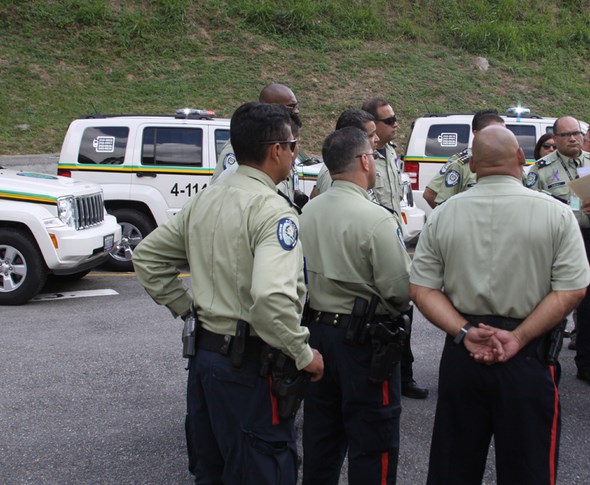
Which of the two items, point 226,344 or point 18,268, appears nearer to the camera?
point 226,344

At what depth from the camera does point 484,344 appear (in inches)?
116

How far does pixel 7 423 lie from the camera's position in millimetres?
4703

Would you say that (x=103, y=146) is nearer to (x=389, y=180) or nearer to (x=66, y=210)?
(x=66, y=210)

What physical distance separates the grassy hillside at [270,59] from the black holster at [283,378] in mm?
14557

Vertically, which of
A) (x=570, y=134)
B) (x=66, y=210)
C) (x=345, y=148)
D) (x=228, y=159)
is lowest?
(x=66, y=210)

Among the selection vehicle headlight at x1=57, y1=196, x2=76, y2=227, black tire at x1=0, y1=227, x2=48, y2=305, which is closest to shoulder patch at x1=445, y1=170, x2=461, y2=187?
vehicle headlight at x1=57, y1=196, x2=76, y2=227

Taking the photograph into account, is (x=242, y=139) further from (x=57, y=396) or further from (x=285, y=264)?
(x=57, y=396)

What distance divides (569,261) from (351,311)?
951 millimetres

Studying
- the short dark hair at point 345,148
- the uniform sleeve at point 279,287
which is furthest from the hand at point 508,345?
the short dark hair at point 345,148

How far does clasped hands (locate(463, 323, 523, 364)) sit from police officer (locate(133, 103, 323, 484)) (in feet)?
2.10

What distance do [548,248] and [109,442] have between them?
283 centimetres

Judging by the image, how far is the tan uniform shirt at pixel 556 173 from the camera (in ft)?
18.6

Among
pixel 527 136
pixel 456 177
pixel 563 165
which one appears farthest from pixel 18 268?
pixel 527 136

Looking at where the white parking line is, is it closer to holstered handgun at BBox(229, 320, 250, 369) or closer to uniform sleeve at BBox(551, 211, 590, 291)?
holstered handgun at BBox(229, 320, 250, 369)
